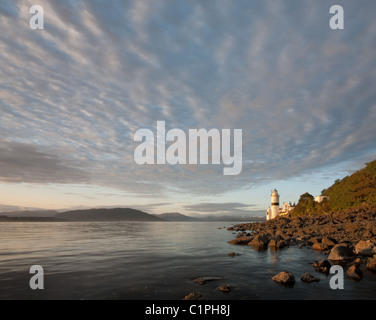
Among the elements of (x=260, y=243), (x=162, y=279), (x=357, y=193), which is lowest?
(x=260, y=243)

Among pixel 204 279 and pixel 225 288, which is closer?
pixel 225 288

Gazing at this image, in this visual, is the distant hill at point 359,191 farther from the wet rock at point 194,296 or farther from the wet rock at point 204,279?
the wet rock at point 194,296

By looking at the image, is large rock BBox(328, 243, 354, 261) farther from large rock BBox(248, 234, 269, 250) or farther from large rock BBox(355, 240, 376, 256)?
large rock BBox(248, 234, 269, 250)

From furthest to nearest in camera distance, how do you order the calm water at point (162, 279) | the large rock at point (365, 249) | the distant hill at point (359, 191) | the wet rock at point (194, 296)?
the distant hill at point (359, 191) → the large rock at point (365, 249) → the calm water at point (162, 279) → the wet rock at point (194, 296)

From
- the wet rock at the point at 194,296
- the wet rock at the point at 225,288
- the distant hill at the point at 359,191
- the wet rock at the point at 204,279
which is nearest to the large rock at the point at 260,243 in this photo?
the wet rock at the point at 204,279

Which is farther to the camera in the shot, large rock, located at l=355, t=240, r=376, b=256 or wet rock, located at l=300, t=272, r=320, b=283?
large rock, located at l=355, t=240, r=376, b=256

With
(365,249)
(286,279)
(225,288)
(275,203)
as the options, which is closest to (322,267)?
(286,279)

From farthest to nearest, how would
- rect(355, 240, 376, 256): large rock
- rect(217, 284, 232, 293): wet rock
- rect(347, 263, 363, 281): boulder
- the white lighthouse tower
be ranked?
the white lighthouse tower < rect(355, 240, 376, 256): large rock < rect(347, 263, 363, 281): boulder < rect(217, 284, 232, 293): wet rock

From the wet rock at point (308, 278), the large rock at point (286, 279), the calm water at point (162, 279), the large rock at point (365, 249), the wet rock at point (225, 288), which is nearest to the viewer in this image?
the calm water at point (162, 279)

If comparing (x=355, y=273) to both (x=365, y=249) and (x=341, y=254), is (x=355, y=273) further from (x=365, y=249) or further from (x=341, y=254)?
(x=365, y=249)

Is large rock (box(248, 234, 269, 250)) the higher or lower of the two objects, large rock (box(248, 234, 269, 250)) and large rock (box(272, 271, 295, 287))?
the lower

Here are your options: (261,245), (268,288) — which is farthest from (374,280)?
(261,245)

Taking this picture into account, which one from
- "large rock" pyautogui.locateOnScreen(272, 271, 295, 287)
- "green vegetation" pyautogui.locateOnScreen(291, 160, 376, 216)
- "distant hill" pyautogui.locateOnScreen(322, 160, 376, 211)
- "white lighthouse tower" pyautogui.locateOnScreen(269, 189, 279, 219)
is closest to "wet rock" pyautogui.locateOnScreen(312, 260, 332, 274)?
"large rock" pyautogui.locateOnScreen(272, 271, 295, 287)

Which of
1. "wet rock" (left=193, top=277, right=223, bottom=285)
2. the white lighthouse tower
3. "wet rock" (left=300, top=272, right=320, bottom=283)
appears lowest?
the white lighthouse tower
